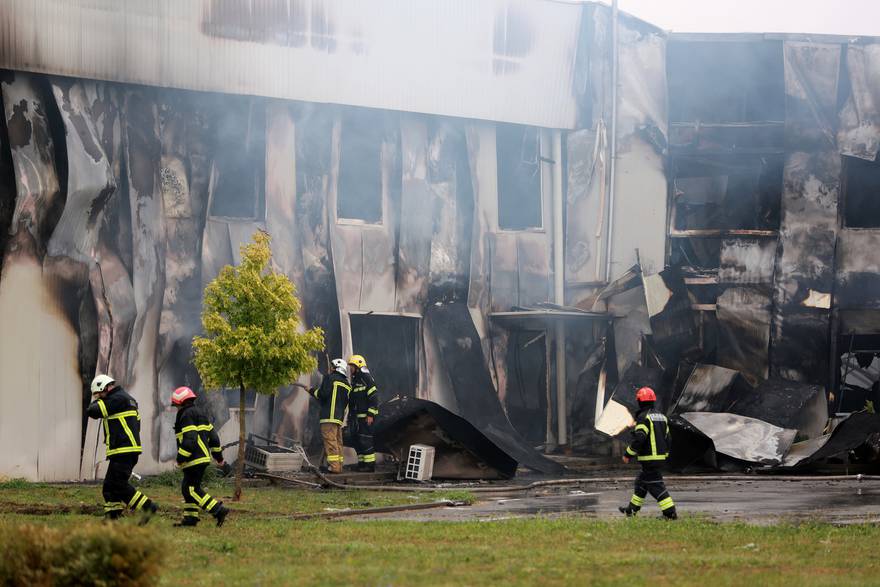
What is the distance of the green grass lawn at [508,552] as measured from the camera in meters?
9.50

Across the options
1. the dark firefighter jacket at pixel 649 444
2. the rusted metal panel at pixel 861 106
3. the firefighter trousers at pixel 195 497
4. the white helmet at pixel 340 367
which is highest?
the rusted metal panel at pixel 861 106

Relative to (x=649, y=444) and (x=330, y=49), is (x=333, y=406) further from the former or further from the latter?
(x=649, y=444)

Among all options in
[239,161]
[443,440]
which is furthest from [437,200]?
[443,440]

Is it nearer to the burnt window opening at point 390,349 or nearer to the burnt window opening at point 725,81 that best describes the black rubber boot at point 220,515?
the burnt window opening at point 390,349

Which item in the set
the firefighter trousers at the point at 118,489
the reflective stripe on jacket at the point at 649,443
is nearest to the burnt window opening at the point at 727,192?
the reflective stripe on jacket at the point at 649,443

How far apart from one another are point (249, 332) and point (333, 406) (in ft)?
13.5

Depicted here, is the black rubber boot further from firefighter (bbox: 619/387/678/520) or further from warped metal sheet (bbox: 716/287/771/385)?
warped metal sheet (bbox: 716/287/771/385)

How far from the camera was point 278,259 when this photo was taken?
73.5 ft

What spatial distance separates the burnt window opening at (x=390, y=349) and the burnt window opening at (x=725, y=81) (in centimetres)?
695

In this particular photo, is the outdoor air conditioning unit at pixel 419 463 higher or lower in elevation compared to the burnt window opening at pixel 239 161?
lower

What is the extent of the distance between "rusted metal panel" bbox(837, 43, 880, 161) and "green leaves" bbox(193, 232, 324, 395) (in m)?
13.4

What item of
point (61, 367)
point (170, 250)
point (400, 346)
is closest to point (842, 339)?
point (400, 346)

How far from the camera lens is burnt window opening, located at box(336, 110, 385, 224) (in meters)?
23.5

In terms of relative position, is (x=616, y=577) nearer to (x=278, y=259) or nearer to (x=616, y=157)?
(x=278, y=259)
